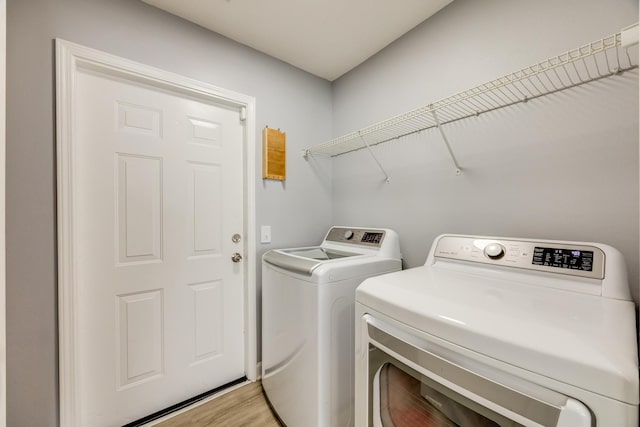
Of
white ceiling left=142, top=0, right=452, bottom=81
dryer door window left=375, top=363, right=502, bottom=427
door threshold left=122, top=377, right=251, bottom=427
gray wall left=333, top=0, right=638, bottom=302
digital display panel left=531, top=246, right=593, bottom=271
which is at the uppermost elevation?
white ceiling left=142, top=0, right=452, bottom=81

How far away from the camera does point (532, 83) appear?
3.75 ft

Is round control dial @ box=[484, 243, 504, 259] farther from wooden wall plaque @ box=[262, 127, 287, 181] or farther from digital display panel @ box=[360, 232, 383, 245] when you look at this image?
wooden wall plaque @ box=[262, 127, 287, 181]

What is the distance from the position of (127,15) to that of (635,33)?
2.07 meters

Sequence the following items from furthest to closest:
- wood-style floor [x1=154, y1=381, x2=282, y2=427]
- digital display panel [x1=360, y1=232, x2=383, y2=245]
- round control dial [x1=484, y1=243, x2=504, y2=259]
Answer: digital display panel [x1=360, y1=232, x2=383, y2=245] → wood-style floor [x1=154, y1=381, x2=282, y2=427] → round control dial [x1=484, y1=243, x2=504, y2=259]

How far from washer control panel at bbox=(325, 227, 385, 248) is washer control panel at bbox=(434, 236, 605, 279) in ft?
1.40

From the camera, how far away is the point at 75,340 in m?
1.26

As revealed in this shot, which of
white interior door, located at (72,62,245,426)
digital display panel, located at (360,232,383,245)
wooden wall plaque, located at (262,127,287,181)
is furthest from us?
wooden wall plaque, located at (262,127,287,181)

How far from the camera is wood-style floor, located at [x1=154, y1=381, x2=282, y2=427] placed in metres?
1.45

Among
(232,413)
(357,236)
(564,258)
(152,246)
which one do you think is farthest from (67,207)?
(564,258)

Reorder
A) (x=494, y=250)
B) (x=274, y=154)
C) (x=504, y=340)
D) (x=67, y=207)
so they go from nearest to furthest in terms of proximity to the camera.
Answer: (x=504, y=340) → (x=494, y=250) → (x=67, y=207) → (x=274, y=154)

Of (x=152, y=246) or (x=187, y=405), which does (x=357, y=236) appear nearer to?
(x=152, y=246)

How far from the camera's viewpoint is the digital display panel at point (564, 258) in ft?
3.00

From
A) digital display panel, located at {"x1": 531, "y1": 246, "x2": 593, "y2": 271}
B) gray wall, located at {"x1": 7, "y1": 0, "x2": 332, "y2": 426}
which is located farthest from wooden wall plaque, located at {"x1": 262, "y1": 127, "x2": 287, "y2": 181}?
digital display panel, located at {"x1": 531, "y1": 246, "x2": 593, "y2": 271}

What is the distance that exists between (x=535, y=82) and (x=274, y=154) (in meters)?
1.52
